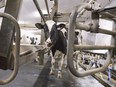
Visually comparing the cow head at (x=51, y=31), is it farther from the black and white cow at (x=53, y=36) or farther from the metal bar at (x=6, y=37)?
the metal bar at (x=6, y=37)

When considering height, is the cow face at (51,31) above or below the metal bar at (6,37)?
above

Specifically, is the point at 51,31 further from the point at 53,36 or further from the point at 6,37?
the point at 6,37

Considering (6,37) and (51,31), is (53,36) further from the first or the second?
(6,37)

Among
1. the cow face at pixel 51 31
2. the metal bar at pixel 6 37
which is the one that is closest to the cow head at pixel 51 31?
the cow face at pixel 51 31

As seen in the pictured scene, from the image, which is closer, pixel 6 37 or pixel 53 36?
pixel 6 37

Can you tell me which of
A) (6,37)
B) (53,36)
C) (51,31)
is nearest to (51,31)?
(51,31)

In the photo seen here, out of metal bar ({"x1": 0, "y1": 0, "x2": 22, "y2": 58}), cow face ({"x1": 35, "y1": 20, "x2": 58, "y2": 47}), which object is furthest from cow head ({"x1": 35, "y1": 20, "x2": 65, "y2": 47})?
metal bar ({"x1": 0, "y1": 0, "x2": 22, "y2": 58})

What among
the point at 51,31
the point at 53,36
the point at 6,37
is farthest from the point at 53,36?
the point at 6,37

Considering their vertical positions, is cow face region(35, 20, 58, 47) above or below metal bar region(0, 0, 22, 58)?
above

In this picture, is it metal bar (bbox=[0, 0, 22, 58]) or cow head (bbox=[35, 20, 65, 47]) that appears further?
cow head (bbox=[35, 20, 65, 47])

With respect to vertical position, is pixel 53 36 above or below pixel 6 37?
above

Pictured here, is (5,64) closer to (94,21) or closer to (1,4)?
(1,4)

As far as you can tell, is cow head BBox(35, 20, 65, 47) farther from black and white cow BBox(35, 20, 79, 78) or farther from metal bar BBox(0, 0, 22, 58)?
metal bar BBox(0, 0, 22, 58)

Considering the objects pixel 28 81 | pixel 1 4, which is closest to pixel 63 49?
pixel 28 81
